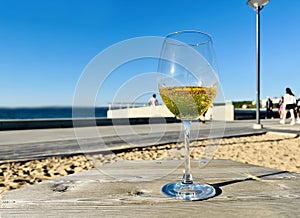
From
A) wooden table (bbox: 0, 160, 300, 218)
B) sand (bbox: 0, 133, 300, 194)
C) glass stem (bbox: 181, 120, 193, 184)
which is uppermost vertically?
glass stem (bbox: 181, 120, 193, 184)

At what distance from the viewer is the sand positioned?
354cm

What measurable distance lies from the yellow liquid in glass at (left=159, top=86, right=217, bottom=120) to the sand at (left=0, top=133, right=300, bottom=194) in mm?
2383

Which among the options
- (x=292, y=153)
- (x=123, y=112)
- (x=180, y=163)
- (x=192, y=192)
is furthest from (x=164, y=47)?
(x=123, y=112)

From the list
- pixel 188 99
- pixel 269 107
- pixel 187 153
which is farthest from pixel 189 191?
pixel 269 107

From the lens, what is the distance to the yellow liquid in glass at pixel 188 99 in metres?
0.90

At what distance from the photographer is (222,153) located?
211 inches

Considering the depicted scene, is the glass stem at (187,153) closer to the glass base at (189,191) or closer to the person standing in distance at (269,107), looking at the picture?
the glass base at (189,191)

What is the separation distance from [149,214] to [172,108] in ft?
1.27

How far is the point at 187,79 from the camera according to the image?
925mm

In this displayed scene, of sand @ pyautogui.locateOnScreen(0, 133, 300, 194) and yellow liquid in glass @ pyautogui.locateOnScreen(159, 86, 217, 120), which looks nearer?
yellow liquid in glass @ pyautogui.locateOnScreen(159, 86, 217, 120)

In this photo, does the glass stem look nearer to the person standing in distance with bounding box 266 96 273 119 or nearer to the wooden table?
the wooden table

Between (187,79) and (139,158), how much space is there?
13.3 ft

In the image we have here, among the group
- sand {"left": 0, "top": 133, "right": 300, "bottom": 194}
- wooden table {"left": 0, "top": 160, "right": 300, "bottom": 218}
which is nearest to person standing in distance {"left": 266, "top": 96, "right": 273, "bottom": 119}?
sand {"left": 0, "top": 133, "right": 300, "bottom": 194}

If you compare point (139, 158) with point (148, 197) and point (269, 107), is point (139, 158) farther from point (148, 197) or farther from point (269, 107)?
point (269, 107)
